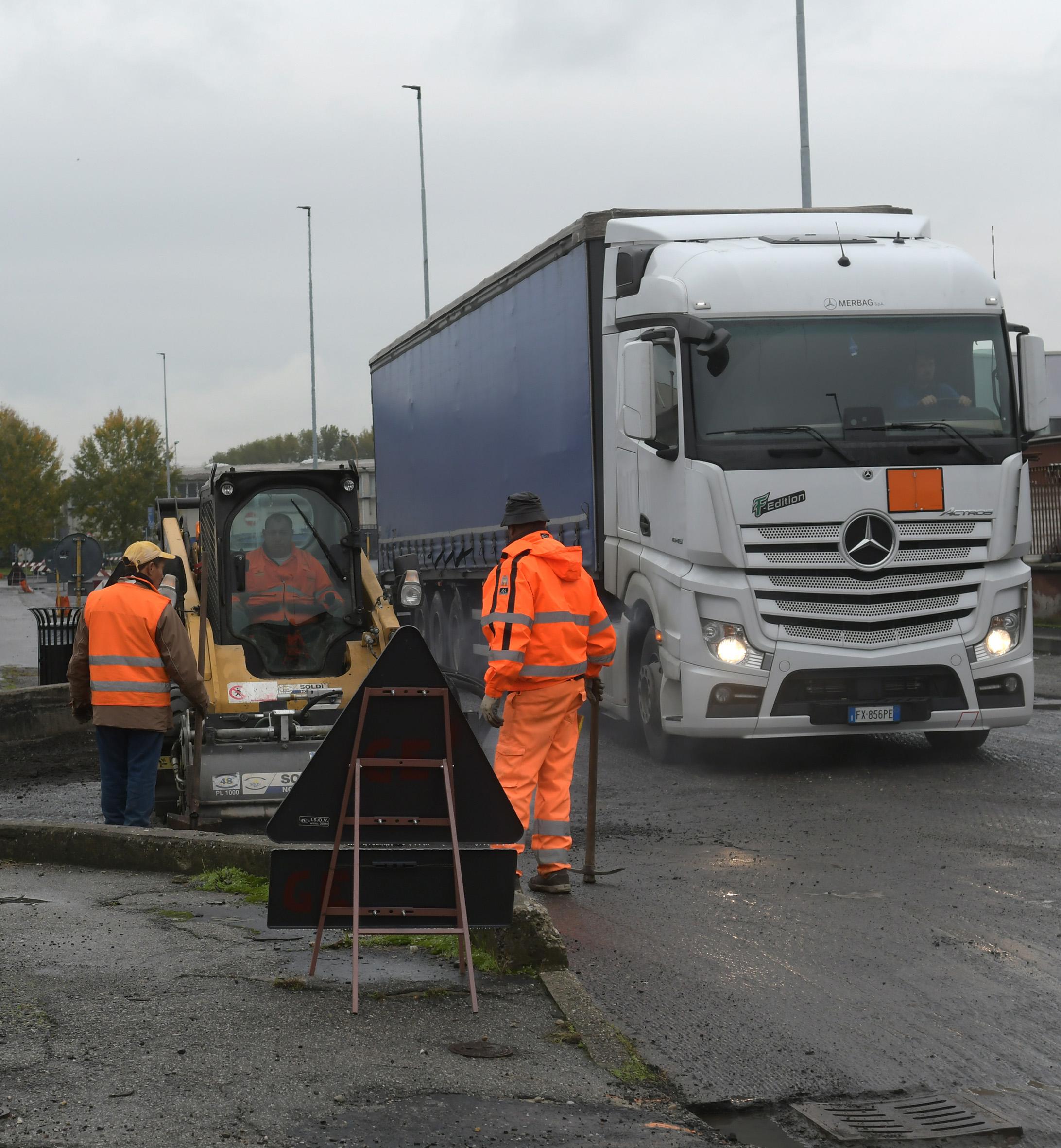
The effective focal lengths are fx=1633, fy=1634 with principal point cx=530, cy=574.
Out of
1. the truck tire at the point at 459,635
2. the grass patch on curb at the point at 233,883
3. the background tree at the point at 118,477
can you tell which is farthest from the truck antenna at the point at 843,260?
the background tree at the point at 118,477

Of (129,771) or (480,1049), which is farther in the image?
Result: (129,771)

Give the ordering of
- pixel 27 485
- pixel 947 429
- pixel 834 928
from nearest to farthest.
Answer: pixel 834 928, pixel 947 429, pixel 27 485

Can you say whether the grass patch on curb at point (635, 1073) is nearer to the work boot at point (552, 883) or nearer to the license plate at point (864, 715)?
the work boot at point (552, 883)

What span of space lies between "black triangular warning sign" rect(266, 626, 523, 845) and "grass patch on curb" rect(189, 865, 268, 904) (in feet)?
6.24

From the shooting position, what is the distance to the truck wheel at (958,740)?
40.9 ft

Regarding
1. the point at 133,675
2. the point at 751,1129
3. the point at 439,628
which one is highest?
the point at 439,628

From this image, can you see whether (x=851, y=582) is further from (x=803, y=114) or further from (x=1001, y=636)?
(x=803, y=114)

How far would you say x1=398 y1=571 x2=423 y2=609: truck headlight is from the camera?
10875mm

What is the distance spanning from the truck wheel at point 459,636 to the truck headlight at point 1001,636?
673 cm

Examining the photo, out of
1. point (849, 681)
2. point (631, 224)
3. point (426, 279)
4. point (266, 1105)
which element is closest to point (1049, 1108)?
point (266, 1105)

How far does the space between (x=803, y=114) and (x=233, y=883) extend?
60.1ft

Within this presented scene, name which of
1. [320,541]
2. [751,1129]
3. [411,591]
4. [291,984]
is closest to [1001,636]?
[411,591]

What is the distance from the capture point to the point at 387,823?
19.6 ft

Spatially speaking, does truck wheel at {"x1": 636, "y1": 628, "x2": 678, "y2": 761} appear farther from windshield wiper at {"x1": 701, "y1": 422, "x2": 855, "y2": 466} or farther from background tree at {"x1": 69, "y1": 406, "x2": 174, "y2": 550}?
background tree at {"x1": 69, "y1": 406, "x2": 174, "y2": 550}
